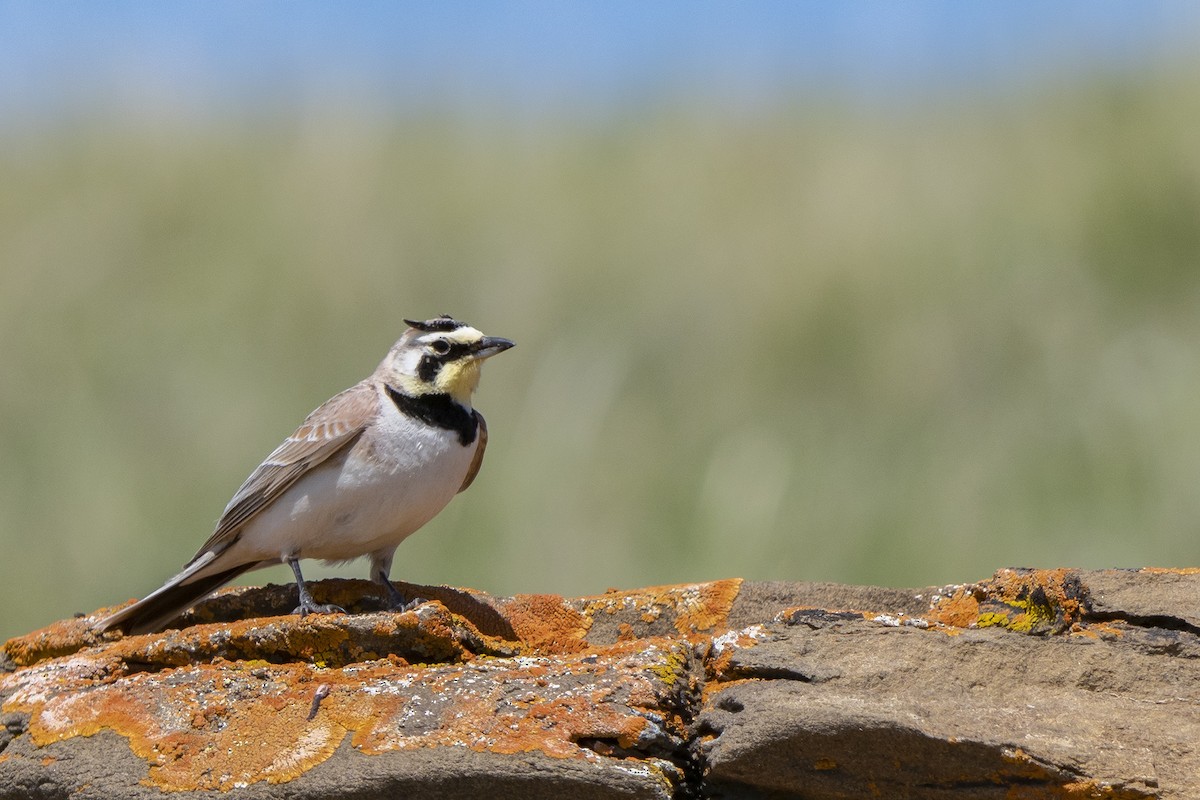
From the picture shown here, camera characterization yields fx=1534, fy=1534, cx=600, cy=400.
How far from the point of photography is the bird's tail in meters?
4.84

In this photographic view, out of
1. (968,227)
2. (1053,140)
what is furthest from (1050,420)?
(1053,140)

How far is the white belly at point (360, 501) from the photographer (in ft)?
17.3

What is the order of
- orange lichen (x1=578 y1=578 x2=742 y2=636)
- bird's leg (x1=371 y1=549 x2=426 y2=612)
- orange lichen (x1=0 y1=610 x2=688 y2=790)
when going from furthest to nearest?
1. orange lichen (x1=578 y1=578 x2=742 y2=636)
2. bird's leg (x1=371 y1=549 x2=426 y2=612)
3. orange lichen (x1=0 y1=610 x2=688 y2=790)

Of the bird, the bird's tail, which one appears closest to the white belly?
the bird

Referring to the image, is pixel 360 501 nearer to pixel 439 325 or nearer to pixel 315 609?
pixel 315 609

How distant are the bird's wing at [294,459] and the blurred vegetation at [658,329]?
1968mm

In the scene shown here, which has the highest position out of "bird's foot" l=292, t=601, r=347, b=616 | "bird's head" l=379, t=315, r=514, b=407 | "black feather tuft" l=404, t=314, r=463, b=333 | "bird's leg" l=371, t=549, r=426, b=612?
"black feather tuft" l=404, t=314, r=463, b=333

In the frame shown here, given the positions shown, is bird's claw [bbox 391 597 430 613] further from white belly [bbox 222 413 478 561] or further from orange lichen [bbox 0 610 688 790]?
white belly [bbox 222 413 478 561]

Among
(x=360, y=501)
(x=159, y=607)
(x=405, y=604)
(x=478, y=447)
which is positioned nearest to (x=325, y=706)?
(x=405, y=604)

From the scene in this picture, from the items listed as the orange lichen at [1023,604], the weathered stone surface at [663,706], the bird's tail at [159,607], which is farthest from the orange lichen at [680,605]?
the bird's tail at [159,607]

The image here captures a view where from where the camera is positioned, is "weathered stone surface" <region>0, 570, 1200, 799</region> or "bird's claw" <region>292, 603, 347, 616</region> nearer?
"weathered stone surface" <region>0, 570, 1200, 799</region>

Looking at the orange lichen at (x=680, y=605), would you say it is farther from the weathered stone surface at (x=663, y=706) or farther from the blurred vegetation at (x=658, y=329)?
the blurred vegetation at (x=658, y=329)

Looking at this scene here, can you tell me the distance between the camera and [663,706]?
3.69m

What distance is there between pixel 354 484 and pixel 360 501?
0.21 ft
